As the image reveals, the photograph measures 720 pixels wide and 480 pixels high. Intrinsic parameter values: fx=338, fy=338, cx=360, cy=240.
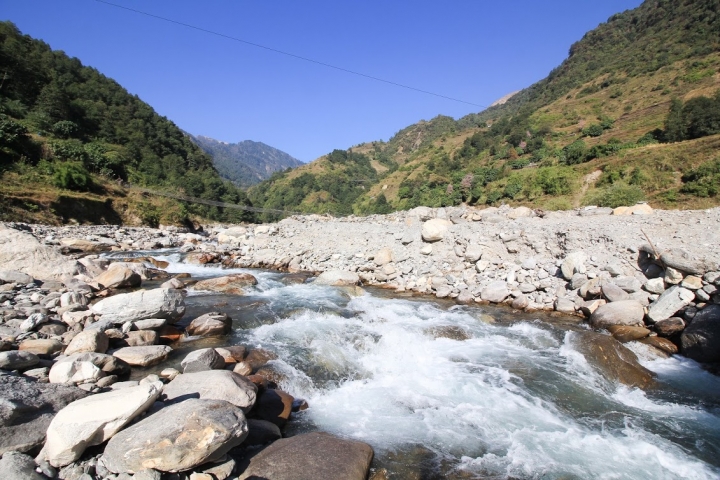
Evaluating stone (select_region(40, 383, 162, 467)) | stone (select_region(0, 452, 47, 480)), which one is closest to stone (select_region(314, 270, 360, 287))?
stone (select_region(40, 383, 162, 467))

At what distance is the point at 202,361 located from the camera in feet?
18.2

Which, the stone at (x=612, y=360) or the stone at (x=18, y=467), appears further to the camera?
the stone at (x=612, y=360)

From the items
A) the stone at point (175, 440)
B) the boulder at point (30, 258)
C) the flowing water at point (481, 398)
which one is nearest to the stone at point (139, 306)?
the flowing water at point (481, 398)

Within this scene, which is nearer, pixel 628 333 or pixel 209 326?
pixel 209 326

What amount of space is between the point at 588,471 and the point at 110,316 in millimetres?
8498

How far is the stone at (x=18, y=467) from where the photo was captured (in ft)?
8.80

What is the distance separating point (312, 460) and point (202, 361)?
2.71 metres

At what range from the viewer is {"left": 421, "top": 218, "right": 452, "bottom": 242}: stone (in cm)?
1452

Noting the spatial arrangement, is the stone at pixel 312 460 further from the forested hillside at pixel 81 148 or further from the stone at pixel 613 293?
the forested hillside at pixel 81 148

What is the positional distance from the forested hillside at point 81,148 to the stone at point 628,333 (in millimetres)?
29687

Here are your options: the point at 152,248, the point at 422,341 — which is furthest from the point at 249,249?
the point at 422,341

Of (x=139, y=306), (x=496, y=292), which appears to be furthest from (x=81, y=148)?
(x=496, y=292)

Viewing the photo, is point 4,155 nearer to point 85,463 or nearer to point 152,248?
point 152,248

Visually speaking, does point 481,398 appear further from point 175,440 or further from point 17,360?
point 17,360
